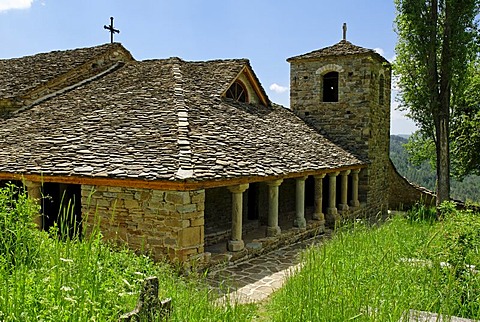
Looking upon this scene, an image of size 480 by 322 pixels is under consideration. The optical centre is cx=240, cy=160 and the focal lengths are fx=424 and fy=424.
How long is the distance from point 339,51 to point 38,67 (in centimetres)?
1032

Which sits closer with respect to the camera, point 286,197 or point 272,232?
point 272,232

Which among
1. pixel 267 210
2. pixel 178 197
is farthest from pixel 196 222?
pixel 267 210

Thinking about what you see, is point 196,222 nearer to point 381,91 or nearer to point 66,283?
point 66,283

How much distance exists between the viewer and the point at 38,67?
45.7 ft

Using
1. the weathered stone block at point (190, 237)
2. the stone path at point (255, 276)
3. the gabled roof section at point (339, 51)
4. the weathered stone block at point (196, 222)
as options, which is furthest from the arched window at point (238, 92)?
the weathered stone block at point (190, 237)

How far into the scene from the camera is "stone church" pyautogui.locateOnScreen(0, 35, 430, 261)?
7.33m

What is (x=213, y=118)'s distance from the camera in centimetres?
996

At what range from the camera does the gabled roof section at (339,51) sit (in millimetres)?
14844

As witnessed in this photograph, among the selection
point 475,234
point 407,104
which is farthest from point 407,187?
point 475,234

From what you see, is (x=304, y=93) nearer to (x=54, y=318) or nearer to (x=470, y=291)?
(x=470, y=291)

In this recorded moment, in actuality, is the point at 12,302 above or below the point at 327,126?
below

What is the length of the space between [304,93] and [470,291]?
1188cm

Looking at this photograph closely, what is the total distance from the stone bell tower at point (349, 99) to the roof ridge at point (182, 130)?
5.90 meters

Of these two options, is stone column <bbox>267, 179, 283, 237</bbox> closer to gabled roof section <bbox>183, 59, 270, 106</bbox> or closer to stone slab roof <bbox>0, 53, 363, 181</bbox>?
stone slab roof <bbox>0, 53, 363, 181</bbox>
